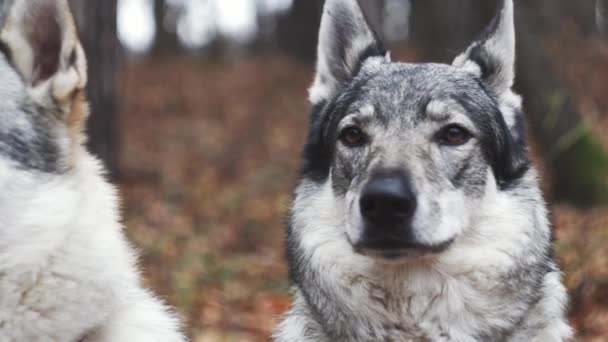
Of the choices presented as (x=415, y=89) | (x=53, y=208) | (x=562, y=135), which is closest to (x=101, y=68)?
(x=562, y=135)

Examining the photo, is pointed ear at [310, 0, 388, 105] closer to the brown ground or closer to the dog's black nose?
the dog's black nose

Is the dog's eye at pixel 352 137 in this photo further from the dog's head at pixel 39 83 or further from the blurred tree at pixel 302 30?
the blurred tree at pixel 302 30

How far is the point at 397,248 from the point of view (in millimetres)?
3646

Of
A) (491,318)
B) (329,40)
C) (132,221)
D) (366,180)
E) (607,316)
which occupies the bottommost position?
(132,221)

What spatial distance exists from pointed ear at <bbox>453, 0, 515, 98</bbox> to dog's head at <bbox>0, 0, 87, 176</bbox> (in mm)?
2047

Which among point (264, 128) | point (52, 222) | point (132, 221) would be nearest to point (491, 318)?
point (52, 222)

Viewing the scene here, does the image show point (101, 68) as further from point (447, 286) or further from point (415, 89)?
point (447, 286)

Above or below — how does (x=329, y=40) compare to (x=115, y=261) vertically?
above

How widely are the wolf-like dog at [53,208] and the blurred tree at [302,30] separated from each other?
17.7 metres

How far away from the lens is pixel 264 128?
14961 mm

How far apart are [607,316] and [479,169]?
8.18 feet

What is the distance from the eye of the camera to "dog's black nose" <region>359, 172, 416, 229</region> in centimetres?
354

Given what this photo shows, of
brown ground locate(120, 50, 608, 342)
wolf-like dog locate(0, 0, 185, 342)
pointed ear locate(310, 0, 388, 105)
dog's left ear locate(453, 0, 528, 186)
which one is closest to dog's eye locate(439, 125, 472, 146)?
dog's left ear locate(453, 0, 528, 186)

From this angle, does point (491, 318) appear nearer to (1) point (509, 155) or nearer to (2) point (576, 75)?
(1) point (509, 155)
